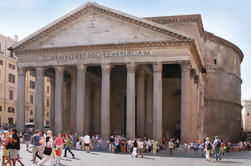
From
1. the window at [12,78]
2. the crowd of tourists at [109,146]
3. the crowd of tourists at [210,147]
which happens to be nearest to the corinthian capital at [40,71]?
the crowd of tourists at [109,146]

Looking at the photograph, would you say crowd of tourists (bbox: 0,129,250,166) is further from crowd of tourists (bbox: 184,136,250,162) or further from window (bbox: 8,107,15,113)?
window (bbox: 8,107,15,113)

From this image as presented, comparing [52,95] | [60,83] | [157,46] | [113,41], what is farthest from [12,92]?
[157,46]

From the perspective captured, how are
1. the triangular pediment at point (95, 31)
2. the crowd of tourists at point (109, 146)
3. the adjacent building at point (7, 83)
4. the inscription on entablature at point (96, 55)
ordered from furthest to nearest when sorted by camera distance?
1. the adjacent building at point (7, 83)
2. the inscription on entablature at point (96, 55)
3. the triangular pediment at point (95, 31)
4. the crowd of tourists at point (109, 146)

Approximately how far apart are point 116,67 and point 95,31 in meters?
8.72

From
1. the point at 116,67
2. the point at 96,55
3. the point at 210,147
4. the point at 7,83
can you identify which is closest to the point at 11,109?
the point at 7,83

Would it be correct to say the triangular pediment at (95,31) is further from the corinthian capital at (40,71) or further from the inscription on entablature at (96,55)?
the corinthian capital at (40,71)

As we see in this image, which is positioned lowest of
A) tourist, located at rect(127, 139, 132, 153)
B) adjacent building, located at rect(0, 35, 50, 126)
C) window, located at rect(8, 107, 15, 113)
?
tourist, located at rect(127, 139, 132, 153)

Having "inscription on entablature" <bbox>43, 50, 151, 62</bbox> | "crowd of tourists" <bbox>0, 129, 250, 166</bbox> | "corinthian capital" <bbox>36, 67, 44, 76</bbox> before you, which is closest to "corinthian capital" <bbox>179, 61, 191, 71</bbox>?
"inscription on entablature" <bbox>43, 50, 151, 62</bbox>

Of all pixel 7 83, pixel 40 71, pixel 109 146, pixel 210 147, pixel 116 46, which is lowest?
pixel 109 146

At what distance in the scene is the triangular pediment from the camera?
2853 cm

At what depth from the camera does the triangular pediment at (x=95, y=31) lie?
28.5m

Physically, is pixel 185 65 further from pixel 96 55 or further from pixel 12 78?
pixel 12 78

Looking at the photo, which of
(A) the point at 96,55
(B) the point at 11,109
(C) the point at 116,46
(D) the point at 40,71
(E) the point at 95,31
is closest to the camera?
(C) the point at 116,46

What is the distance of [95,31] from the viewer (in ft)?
99.3
